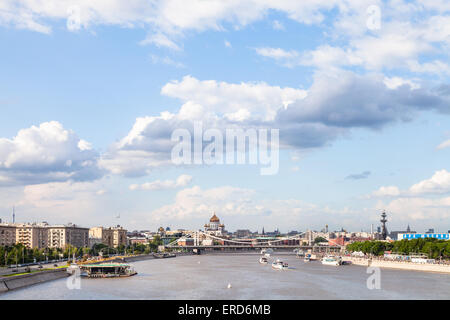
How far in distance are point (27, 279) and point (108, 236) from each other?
339ft

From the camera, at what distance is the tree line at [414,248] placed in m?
86.9

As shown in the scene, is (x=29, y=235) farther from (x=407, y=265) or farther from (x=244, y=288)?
(x=244, y=288)

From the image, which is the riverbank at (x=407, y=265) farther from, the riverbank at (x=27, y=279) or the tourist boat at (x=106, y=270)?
the riverbank at (x=27, y=279)

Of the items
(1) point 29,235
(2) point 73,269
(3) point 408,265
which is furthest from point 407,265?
(1) point 29,235

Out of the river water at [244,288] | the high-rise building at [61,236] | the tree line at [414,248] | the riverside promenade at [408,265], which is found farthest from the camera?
the high-rise building at [61,236]

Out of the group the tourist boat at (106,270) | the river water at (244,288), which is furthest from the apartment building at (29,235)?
the river water at (244,288)

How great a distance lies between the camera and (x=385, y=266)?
3447 inches

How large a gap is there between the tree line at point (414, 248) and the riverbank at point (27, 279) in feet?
180

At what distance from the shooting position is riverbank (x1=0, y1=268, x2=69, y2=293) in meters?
48.1

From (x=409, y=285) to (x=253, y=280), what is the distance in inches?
624

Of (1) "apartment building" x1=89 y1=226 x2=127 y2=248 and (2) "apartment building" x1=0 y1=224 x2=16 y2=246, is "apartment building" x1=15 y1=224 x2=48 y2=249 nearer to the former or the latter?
(2) "apartment building" x1=0 y1=224 x2=16 y2=246

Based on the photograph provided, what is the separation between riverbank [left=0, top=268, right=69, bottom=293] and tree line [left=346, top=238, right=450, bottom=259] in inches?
2160
